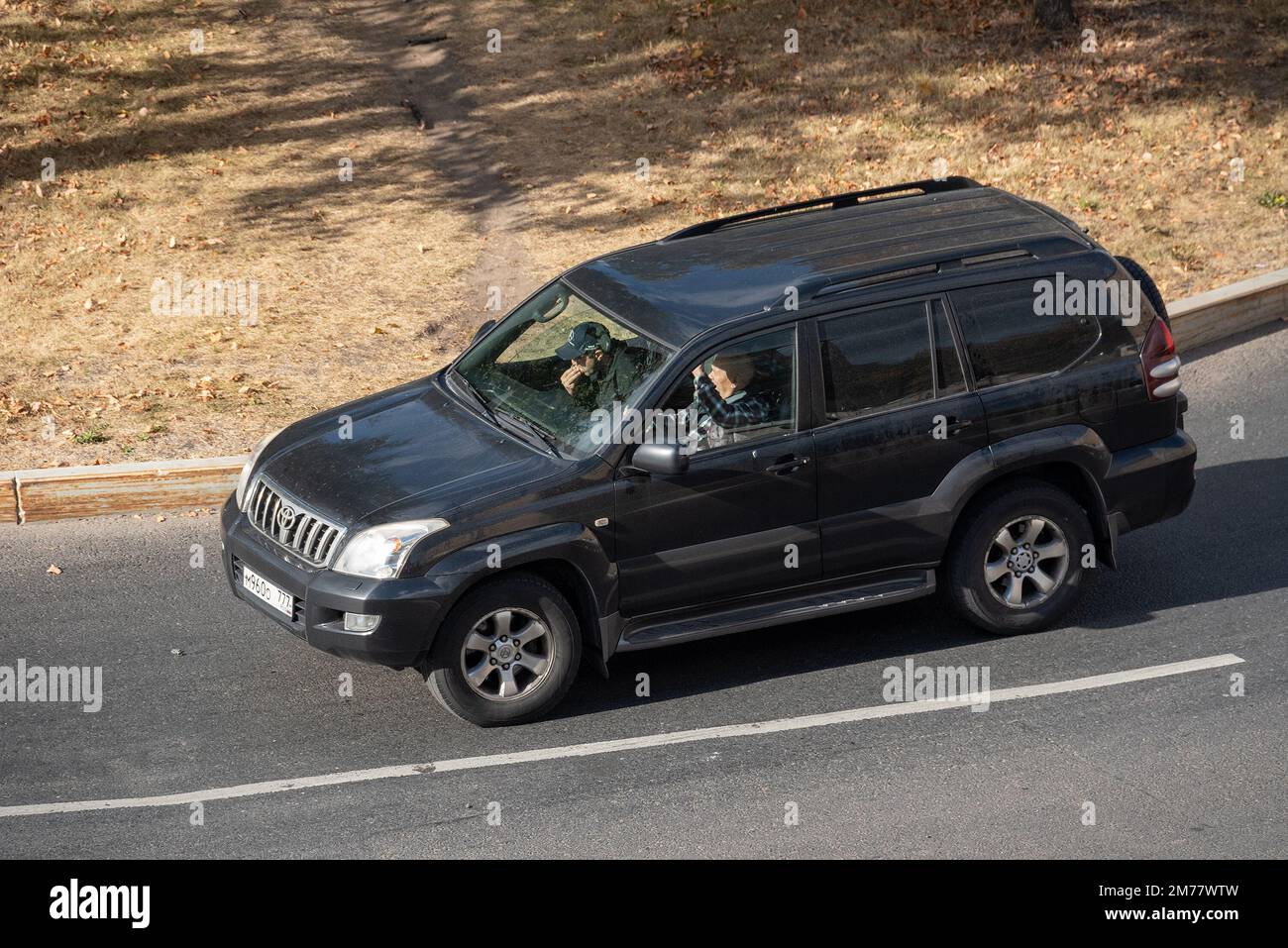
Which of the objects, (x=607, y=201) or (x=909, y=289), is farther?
(x=607, y=201)

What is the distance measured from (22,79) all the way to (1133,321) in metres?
13.2

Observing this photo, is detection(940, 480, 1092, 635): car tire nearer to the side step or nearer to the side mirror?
the side step

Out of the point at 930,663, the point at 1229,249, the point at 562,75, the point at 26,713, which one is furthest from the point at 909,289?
the point at 562,75

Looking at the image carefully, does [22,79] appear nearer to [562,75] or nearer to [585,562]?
[562,75]

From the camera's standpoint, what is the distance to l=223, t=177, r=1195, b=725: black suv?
6863 millimetres

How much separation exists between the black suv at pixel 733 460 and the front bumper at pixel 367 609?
0.01 m

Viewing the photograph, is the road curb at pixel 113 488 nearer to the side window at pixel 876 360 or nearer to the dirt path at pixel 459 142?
the dirt path at pixel 459 142

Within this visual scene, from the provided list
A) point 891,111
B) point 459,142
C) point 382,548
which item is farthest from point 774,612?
point 891,111

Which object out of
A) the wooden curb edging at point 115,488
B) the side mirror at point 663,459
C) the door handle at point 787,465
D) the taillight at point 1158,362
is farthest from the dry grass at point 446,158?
the taillight at point 1158,362

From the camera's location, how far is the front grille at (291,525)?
6.88 meters

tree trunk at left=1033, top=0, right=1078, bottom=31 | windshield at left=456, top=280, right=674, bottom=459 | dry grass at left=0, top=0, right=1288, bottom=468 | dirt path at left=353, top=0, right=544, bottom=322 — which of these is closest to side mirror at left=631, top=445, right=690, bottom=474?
windshield at left=456, top=280, right=674, bottom=459

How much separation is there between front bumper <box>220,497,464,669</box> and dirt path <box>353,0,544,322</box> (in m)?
5.96

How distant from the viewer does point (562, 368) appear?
25.0 feet
